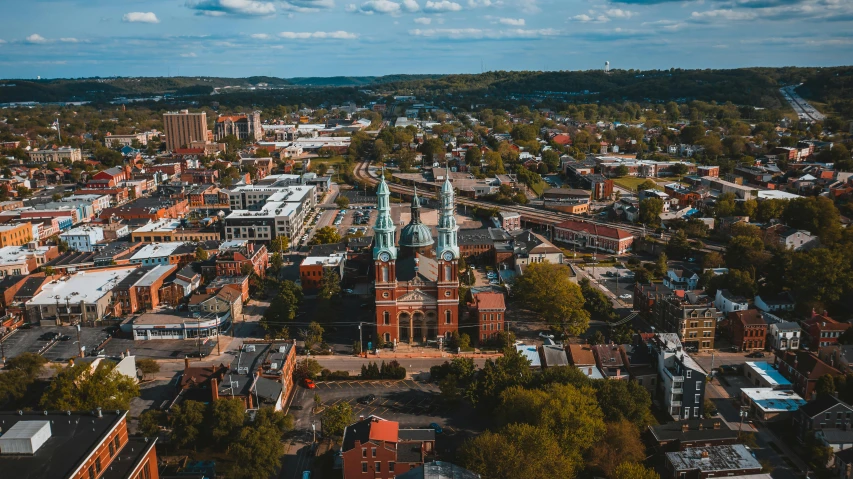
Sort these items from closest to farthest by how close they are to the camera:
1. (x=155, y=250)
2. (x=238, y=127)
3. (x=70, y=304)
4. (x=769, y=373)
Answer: (x=769, y=373) → (x=70, y=304) → (x=155, y=250) → (x=238, y=127)

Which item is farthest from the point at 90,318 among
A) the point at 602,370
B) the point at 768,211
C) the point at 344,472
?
the point at 768,211

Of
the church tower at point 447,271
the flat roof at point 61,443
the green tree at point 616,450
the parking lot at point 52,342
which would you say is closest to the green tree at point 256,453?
the flat roof at point 61,443

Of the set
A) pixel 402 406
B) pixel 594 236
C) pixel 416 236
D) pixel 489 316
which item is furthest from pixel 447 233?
pixel 594 236

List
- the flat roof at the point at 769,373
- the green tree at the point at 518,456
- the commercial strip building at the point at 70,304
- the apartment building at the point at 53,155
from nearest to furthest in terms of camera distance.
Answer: the green tree at the point at 518,456
the flat roof at the point at 769,373
the commercial strip building at the point at 70,304
the apartment building at the point at 53,155

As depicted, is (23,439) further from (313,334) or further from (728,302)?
(728,302)

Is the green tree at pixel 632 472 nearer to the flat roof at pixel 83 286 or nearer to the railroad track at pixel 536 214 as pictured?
the flat roof at pixel 83 286

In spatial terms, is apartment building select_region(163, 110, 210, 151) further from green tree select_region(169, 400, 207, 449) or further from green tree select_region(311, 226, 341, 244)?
green tree select_region(169, 400, 207, 449)

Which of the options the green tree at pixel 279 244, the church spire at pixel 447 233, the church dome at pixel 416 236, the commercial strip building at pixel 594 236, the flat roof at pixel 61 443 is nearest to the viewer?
the flat roof at pixel 61 443
